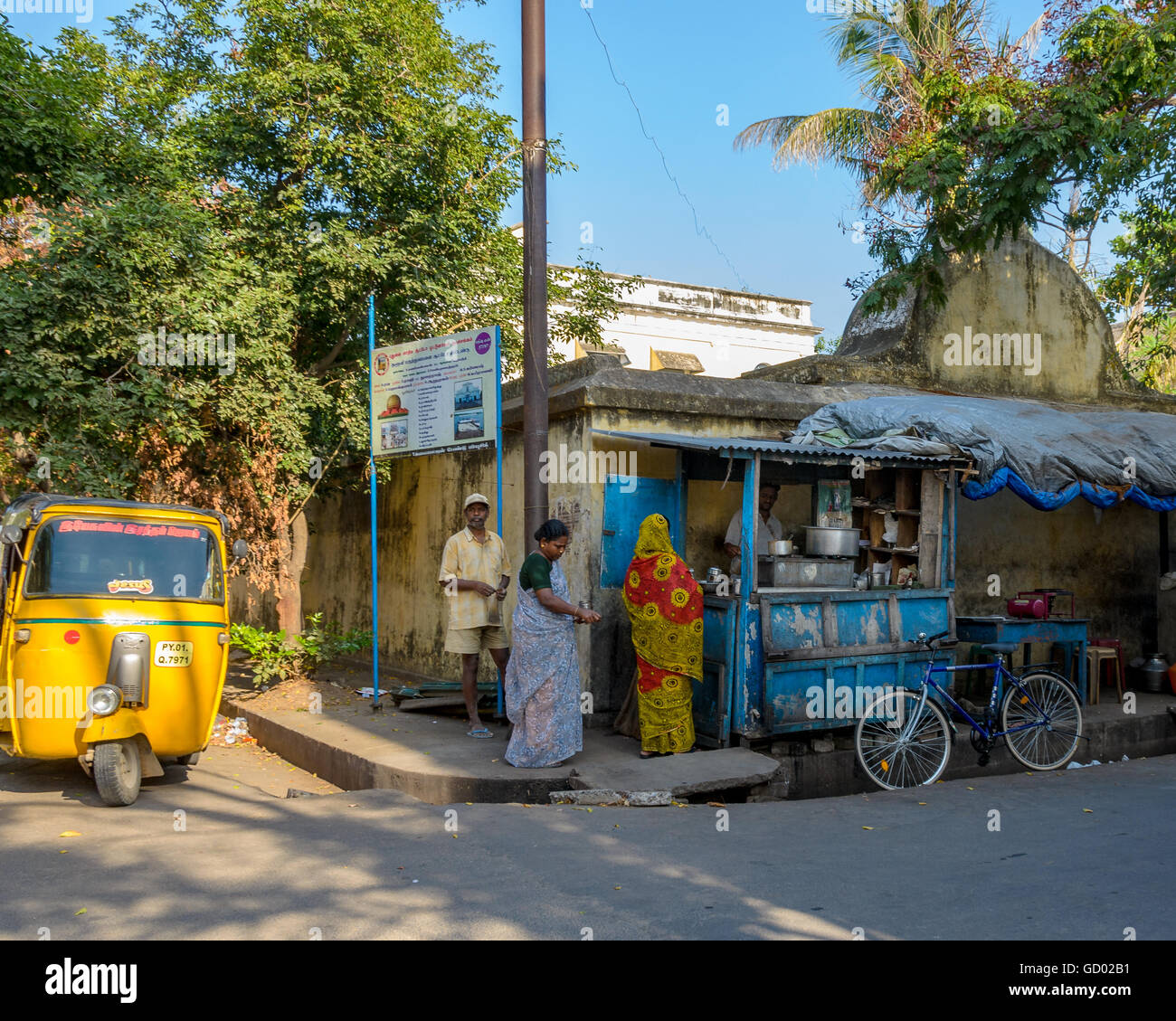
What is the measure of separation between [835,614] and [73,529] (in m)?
5.36

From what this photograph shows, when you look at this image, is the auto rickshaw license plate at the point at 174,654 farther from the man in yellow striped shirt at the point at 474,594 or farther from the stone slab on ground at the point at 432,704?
the stone slab on ground at the point at 432,704

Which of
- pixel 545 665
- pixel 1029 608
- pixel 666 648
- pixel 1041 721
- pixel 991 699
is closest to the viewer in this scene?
pixel 545 665

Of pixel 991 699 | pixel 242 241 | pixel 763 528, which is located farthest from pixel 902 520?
pixel 242 241

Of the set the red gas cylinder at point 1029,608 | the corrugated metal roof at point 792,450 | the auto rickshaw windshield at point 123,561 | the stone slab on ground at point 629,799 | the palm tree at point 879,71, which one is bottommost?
the stone slab on ground at point 629,799

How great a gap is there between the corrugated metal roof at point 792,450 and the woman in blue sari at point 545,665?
1175 mm

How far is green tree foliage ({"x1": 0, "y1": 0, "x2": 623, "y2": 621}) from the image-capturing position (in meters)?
8.66

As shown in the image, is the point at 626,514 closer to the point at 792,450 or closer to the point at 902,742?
the point at 792,450

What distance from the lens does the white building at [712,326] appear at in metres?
24.7

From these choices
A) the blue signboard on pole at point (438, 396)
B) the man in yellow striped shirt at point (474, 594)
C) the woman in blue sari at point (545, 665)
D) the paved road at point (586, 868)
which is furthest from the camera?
the blue signboard on pole at point (438, 396)

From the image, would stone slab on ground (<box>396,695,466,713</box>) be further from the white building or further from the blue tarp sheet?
the white building

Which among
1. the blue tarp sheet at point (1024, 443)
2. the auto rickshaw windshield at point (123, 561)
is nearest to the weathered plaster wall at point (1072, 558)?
the blue tarp sheet at point (1024, 443)

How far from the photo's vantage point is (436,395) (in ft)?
27.5

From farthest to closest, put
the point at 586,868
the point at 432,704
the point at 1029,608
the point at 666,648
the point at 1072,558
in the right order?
the point at 1072,558 → the point at 1029,608 → the point at 432,704 → the point at 666,648 → the point at 586,868

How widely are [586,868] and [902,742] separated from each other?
3146mm
